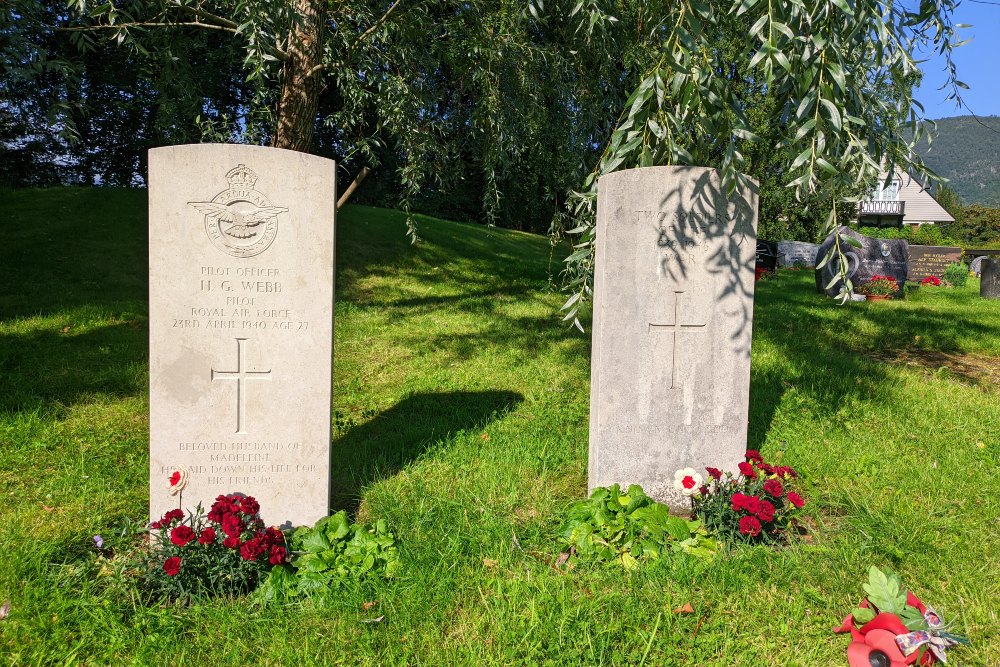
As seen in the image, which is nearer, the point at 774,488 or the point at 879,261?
the point at 774,488

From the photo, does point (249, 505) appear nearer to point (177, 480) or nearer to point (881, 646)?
point (177, 480)

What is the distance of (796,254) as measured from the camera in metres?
19.7

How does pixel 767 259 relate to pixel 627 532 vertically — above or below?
above

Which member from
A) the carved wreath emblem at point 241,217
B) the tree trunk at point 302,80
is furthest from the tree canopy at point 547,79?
the carved wreath emblem at point 241,217

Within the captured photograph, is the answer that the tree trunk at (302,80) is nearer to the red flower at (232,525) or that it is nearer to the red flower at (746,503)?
the red flower at (232,525)

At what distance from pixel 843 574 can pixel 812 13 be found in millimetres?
2457

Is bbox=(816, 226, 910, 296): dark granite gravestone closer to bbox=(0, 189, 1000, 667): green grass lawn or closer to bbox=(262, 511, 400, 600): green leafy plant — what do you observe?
bbox=(0, 189, 1000, 667): green grass lawn

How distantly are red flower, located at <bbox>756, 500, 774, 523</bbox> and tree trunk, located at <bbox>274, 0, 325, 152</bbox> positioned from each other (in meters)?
5.24

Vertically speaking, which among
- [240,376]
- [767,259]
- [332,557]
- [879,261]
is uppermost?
[767,259]

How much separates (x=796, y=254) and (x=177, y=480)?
20.0m

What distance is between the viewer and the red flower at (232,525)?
283cm

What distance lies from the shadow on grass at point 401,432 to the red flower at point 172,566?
3.15 feet

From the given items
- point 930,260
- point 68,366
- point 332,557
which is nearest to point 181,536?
point 332,557

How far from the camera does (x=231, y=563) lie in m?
2.82
